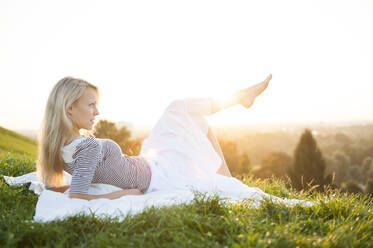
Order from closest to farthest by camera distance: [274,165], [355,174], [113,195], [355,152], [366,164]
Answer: [113,195] < [274,165] < [355,174] < [366,164] < [355,152]

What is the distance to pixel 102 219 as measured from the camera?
2.05 m

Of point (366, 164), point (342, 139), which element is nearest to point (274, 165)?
point (366, 164)

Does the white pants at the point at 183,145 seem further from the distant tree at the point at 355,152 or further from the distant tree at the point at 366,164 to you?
the distant tree at the point at 355,152

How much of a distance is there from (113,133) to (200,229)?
6.02 metres

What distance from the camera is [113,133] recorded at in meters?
7.48

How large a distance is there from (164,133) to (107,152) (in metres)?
0.85

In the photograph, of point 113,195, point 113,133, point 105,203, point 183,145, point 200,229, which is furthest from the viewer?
point 113,133

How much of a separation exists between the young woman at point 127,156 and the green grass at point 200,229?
1.77ft

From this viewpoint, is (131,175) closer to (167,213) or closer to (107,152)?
(107,152)

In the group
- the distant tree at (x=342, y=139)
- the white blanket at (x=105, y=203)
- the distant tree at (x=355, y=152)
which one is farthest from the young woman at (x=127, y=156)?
the distant tree at (x=342, y=139)

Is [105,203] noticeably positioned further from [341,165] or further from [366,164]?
[366,164]

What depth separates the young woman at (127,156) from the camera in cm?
256

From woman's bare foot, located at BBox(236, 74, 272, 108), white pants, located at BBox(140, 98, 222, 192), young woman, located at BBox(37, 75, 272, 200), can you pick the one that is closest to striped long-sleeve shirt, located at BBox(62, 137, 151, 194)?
young woman, located at BBox(37, 75, 272, 200)

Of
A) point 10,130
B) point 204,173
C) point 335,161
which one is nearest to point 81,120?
point 204,173
